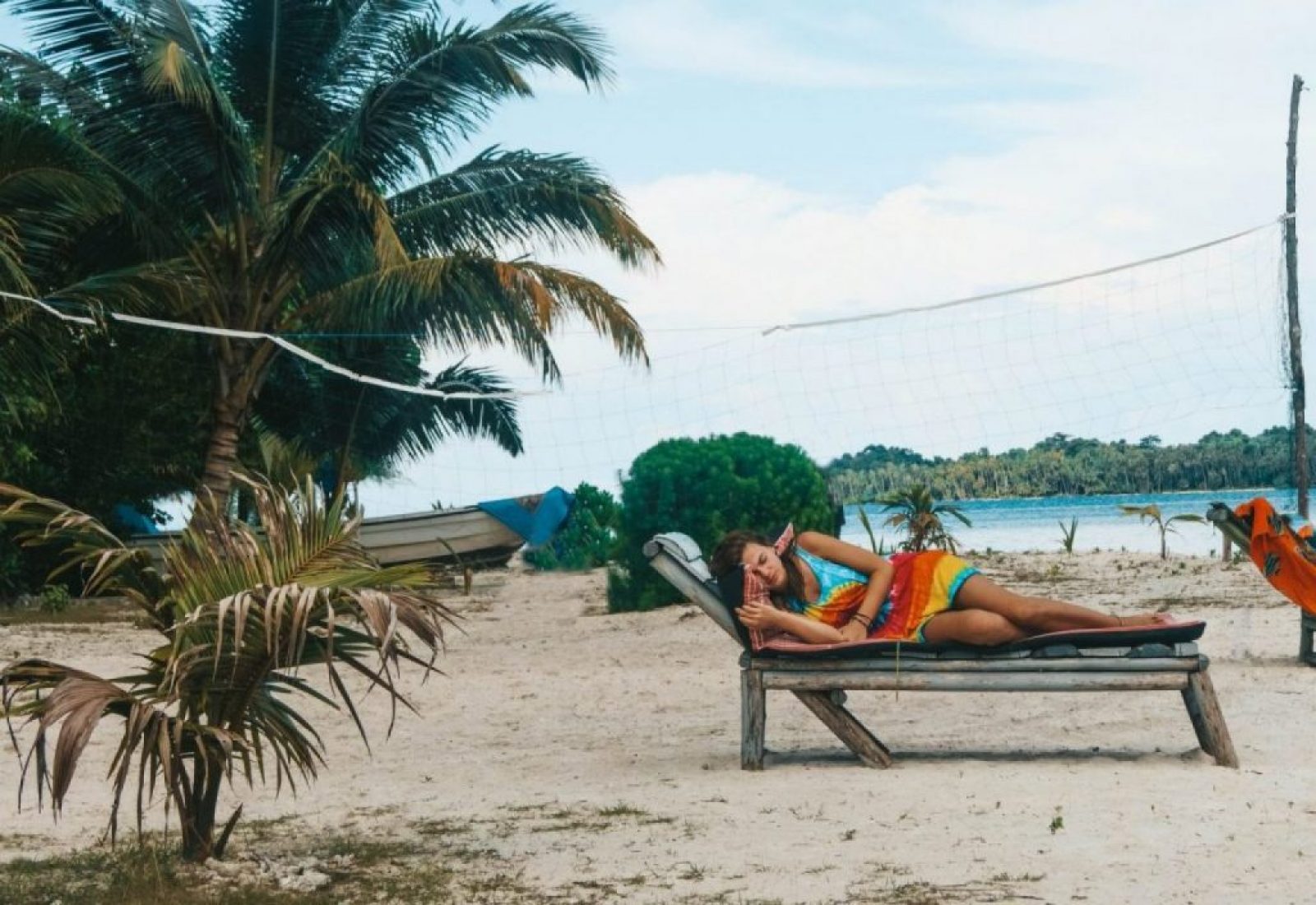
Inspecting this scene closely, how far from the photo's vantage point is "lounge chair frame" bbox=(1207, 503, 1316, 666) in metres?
8.46

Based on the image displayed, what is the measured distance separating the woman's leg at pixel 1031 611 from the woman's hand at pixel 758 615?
0.69 meters

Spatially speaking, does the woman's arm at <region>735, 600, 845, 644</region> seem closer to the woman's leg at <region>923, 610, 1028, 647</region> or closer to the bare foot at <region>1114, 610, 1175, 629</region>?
the woman's leg at <region>923, 610, 1028, 647</region>

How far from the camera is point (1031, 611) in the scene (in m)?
5.81

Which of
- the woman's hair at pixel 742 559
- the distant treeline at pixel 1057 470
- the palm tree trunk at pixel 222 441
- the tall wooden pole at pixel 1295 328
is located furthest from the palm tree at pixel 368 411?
the woman's hair at pixel 742 559

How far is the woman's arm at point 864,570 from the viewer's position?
5930 mm

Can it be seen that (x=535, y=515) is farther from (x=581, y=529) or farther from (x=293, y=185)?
(x=293, y=185)

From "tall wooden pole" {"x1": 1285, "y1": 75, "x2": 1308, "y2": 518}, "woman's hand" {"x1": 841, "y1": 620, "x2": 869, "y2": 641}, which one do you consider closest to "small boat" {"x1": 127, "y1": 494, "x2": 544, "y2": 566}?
"tall wooden pole" {"x1": 1285, "y1": 75, "x2": 1308, "y2": 518}

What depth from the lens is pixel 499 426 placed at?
73.0 feet

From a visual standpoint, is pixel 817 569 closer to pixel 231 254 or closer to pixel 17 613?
pixel 231 254

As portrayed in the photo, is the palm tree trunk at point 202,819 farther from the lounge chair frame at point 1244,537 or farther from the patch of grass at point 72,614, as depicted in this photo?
the patch of grass at point 72,614

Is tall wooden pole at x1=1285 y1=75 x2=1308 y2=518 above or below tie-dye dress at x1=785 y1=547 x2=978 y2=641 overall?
above

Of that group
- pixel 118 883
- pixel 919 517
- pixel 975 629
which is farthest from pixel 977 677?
pixel 919 517

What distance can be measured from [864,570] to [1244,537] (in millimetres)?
3758

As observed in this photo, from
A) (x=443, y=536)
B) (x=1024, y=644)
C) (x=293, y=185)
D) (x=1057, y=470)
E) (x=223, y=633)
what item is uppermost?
(x=293, y=185)
